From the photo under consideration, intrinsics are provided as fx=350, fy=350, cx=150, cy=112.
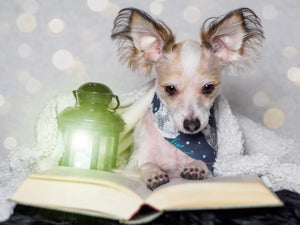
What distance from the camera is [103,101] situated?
1.72 meters

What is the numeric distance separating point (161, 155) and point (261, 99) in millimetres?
1293

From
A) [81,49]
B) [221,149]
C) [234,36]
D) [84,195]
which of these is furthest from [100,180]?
[81,49]

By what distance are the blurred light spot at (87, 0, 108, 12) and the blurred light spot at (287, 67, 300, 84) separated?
1.53 metres

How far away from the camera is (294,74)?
279cm

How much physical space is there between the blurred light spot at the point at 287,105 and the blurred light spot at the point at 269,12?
0.65 meters

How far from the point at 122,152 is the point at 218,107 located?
0.65 meters

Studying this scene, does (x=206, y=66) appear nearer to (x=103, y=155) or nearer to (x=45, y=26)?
(x=103, y=155)

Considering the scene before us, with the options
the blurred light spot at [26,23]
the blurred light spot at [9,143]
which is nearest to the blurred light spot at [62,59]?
the blurred light spot at [26,23]

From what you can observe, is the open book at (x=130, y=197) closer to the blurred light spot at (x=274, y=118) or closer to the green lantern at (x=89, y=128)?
the green lantern at (x=89, y=128)

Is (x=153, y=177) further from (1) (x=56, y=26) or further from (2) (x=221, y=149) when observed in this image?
(1) (x=56, y=26)

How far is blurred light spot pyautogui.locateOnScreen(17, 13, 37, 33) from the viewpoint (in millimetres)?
2615

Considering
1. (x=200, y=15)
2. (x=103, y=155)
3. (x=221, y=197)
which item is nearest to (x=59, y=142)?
(x=103, y=155)

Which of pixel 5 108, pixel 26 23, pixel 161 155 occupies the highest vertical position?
pixel 26 23

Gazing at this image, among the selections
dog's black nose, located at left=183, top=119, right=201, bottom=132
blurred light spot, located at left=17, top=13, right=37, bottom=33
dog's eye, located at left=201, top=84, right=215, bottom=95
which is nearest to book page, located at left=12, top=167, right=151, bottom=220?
dog's black nose, located at left=183, top=119, right=201, bottom=132
